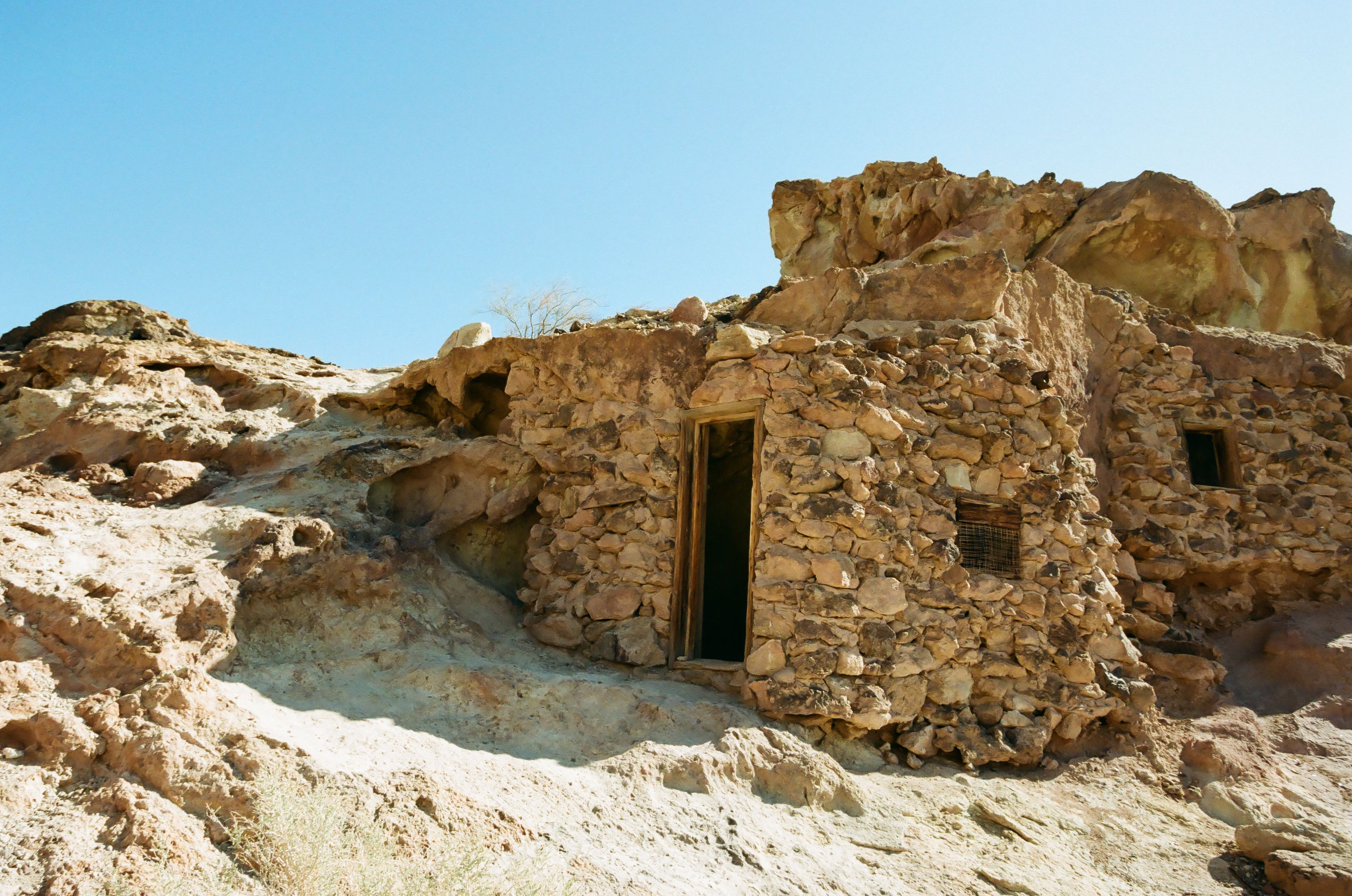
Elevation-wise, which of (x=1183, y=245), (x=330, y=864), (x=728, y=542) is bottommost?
(x=330, y=864)

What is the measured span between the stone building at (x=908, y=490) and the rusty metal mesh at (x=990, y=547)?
2cm

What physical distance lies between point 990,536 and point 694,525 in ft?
6.30

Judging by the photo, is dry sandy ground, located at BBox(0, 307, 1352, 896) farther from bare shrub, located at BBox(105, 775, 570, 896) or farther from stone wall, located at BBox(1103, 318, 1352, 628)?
stone wall, located at BBox(1103, 318, 1352, 628)

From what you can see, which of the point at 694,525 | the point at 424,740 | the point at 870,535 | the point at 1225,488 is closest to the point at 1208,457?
the point at 1225,488

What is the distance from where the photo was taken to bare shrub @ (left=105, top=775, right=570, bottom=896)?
3.23 meters

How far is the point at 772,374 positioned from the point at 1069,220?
542 cm

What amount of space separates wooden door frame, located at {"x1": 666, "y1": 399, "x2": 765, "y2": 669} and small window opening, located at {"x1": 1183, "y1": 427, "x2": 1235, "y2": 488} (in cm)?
414

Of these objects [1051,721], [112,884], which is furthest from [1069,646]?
[112,884]

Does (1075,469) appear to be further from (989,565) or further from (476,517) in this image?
(476,517)

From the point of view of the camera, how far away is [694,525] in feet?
20.3

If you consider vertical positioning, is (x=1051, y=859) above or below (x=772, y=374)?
below

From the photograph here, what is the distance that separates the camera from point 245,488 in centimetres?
604

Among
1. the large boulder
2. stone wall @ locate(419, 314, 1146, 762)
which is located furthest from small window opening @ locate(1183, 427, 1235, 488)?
the large boulder

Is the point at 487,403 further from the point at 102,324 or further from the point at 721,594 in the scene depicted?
the point at 102,324
